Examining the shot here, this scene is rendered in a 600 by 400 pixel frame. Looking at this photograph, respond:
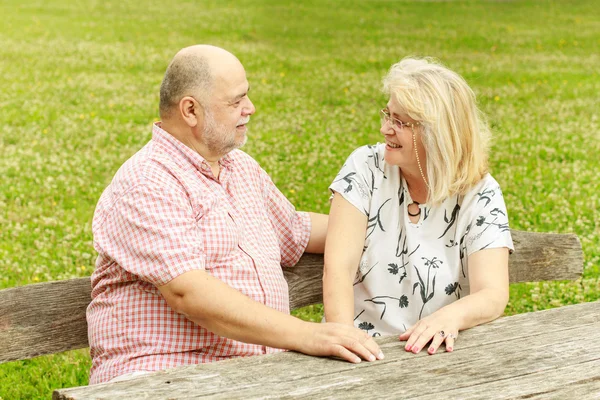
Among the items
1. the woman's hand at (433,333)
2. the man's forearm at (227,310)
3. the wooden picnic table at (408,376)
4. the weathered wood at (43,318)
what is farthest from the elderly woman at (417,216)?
the weathered wood at (43,318)

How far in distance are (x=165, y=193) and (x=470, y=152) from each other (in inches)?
50.0

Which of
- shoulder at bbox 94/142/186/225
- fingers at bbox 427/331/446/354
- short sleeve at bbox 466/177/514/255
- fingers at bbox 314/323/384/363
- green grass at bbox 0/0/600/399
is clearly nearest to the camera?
fingers at bbox 314/323/384/363

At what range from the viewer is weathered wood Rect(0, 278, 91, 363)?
3100mm

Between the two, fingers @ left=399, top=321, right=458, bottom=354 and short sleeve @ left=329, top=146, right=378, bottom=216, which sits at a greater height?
short sleeve @ left=329, top=146, right=378, bottom=216

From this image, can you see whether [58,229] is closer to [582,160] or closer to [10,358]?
[10,358]

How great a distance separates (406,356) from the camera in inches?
107

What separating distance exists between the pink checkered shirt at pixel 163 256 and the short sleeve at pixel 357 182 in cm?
43

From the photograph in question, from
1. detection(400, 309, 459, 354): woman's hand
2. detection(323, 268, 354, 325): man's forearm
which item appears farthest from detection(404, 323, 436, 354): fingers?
detection(323, 268, 354, 325): man's forearm

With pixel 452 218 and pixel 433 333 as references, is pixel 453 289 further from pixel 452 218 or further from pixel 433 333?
pixel 433 333

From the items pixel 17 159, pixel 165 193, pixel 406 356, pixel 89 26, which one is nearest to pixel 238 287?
pixel 165 193

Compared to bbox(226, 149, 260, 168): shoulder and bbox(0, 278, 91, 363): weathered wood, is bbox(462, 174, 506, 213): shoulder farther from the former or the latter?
bbox(0, 278, 91, 363): weathered wood

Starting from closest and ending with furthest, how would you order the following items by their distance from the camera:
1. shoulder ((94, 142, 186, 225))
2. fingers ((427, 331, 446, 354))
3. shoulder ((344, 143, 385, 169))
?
fingers ((427, 331, 446, 354))
shoulder ((94, 142, 186, 225))
shoulder ((344, 143, 385, 169))

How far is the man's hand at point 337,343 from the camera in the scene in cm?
267

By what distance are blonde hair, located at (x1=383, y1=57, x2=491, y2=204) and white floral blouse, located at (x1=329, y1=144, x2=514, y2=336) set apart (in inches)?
4.0
